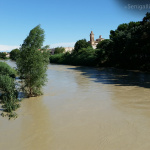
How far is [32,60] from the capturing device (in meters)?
11.0

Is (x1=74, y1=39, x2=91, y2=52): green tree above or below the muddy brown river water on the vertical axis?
above

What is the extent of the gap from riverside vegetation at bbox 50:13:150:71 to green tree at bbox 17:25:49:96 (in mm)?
17203

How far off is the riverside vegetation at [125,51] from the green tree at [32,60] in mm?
17203

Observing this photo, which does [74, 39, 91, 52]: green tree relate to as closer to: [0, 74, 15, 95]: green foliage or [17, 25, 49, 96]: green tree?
[17, 25, 49, 96]: green tree

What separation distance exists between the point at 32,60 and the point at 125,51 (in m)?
23.6

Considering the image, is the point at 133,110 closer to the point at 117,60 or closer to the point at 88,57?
the point at 117,60

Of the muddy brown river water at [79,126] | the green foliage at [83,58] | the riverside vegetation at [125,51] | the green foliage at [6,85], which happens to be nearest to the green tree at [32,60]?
the green foliage at [6,85]

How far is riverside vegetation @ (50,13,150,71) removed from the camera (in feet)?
85.5

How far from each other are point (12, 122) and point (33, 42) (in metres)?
5.57

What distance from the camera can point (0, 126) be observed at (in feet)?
23.0

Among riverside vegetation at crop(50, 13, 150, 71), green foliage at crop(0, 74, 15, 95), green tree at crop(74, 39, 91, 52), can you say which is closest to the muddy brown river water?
green foliage at crop(0, 74, 15, 95)

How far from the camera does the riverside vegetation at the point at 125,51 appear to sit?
2605 cm

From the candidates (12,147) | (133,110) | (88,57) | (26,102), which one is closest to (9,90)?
(26,102)

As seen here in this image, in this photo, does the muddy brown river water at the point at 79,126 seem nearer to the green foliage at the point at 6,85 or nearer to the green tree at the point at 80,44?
the green foliage at the point at 6,85
